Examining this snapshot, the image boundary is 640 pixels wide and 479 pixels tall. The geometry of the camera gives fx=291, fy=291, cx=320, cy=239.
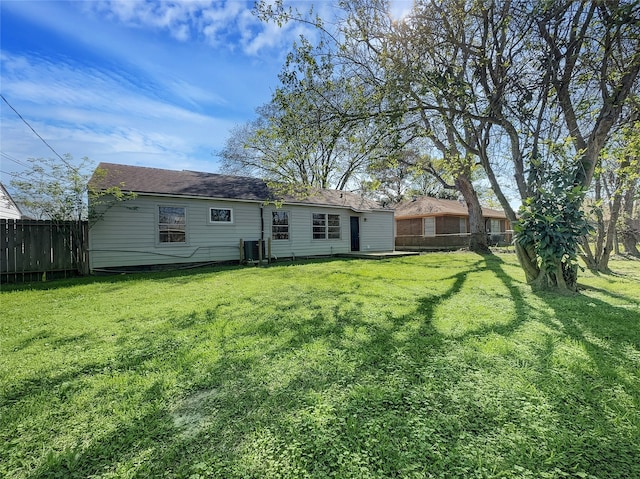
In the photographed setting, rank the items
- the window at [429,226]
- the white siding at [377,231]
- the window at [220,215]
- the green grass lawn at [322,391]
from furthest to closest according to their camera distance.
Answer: the window at [429,226]
the white siding at [377,231]
the window at [220,215]
the green grass lawn at [322,391]

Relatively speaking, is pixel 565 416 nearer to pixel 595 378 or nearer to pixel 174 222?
pixel 595 378

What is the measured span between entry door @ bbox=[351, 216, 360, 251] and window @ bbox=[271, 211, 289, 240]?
13.2 ft

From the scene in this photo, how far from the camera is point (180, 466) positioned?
1589mm

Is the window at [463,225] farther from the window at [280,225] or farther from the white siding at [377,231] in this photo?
the window at [280,225]

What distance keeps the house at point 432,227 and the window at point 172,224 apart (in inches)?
622

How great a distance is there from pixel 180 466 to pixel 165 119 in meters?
13.8

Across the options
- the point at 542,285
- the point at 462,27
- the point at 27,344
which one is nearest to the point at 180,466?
the point at 27,344

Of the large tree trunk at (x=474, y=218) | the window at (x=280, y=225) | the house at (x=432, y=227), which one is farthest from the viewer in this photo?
the house at (x=432, y=227)

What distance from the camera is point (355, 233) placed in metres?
15.4

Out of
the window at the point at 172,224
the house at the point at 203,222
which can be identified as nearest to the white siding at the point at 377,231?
the house at the point at 203,222

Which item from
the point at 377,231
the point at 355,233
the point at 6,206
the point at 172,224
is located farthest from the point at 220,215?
the point at 6,206

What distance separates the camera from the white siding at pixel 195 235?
902 centimetres

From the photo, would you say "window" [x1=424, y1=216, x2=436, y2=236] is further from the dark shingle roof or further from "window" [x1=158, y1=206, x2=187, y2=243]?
"window" [x1=158, y1=206, x2=187, y2=243]

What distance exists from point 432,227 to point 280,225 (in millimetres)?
13252
